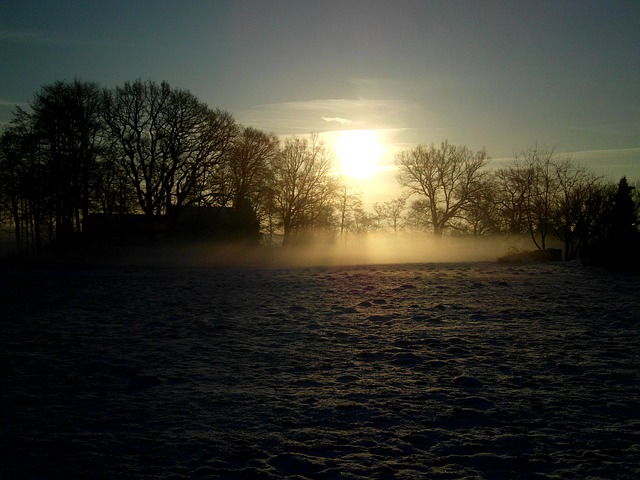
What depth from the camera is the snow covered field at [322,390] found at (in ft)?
15.4

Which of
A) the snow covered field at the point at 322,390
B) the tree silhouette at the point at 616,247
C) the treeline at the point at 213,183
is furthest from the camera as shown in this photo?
the treeline at the point at 213,183

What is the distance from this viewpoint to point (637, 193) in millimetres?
67438

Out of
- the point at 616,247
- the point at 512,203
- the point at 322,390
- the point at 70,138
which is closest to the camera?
the point at 322,390

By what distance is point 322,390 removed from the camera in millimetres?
6855

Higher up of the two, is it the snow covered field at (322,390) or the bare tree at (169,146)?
the bare tree at (169,146)

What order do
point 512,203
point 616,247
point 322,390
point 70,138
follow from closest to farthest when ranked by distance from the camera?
point 322,390 < point 616,247 < point 70,138 < point 512,203

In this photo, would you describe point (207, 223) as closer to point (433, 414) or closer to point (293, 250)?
point (293, 250)

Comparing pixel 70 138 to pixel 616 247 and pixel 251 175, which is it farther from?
pixel 616 247

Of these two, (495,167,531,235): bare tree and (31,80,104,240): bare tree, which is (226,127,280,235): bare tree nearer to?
(31,80,104,240): bare tree

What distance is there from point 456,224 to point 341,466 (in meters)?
59.2

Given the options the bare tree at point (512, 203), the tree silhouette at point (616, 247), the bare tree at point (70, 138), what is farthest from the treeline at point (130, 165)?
the tree silhouette at point (616, 247)

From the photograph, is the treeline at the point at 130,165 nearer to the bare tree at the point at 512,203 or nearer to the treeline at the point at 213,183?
the treeline at the point at 213,183

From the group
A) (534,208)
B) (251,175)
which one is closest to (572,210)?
(534,208)

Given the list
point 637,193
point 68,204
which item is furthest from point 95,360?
point 637,193
